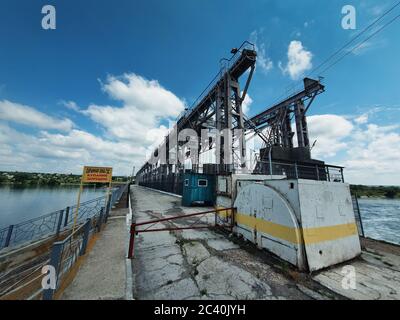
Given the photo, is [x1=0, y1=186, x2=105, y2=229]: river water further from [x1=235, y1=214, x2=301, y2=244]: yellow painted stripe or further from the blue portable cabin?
[x1=235, y1=214, x2=301, y2=244]: yellow painted stripe

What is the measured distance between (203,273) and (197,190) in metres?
9.45

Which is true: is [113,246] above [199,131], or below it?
below

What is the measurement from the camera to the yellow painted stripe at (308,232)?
3674mm

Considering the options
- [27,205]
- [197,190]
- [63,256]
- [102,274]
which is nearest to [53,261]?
[63,256]

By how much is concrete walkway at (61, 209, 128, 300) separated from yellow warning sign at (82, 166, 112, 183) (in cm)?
218

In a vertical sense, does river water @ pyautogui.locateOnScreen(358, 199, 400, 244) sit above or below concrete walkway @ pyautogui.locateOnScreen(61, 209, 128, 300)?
below

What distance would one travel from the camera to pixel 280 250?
4090mm

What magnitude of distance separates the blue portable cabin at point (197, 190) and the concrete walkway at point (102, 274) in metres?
7.48

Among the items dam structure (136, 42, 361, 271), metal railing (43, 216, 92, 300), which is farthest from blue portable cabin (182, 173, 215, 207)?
metal railing (43, 216, 92, 300)

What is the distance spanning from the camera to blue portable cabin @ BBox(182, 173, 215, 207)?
12820mm

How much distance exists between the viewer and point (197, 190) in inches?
512

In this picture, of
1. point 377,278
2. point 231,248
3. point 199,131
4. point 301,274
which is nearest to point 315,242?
point 301,274
